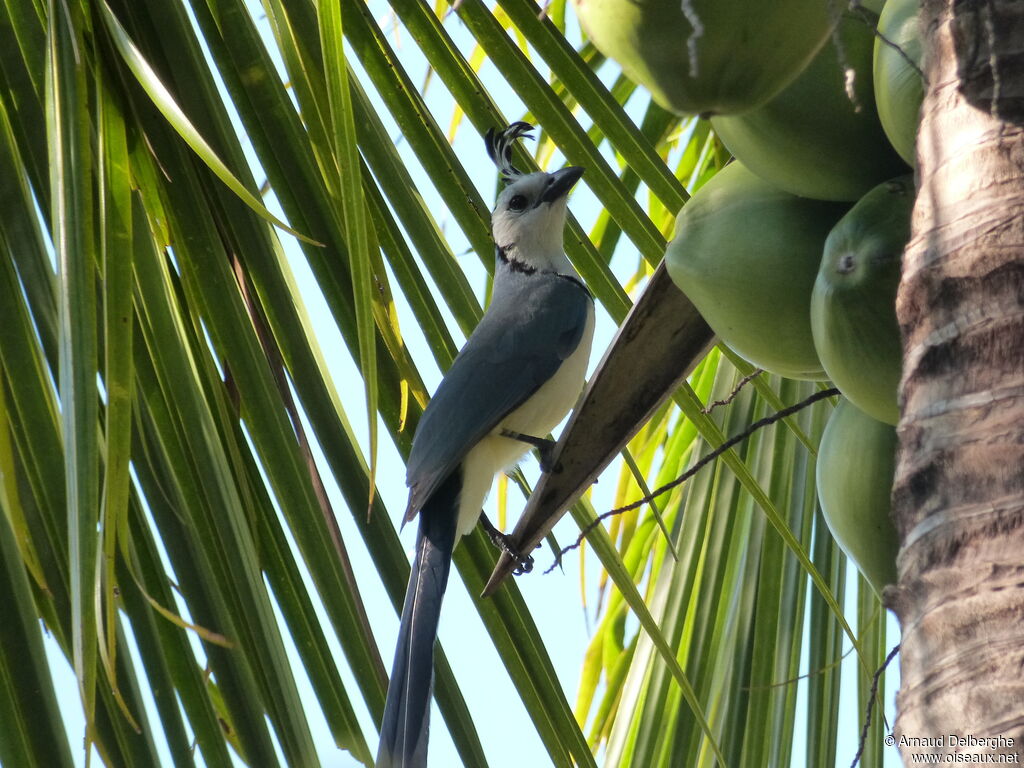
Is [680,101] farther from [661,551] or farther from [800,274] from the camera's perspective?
[661,551]

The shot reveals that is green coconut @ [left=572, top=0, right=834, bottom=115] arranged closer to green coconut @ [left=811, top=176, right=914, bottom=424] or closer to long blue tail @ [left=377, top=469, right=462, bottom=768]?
green coconut @ [left=811, top=176, right=914, bottom=424]

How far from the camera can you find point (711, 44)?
859mm

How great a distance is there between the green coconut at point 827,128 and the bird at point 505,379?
89cm

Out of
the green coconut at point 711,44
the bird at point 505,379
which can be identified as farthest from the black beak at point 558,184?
the green coconut at point 711,44

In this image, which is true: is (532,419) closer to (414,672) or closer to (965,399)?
(414,672)

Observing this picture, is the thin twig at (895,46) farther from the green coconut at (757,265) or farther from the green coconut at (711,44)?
the green coconut at (757,265)

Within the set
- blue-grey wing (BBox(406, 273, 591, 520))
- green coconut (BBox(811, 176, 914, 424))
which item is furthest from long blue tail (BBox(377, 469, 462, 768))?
green coconut (BBox(811, 176, 914, 424))

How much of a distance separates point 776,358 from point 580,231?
618mm

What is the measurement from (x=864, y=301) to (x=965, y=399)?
0.24 m

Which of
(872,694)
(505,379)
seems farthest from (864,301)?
(505,379)

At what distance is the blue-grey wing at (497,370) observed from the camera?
2.80 meters

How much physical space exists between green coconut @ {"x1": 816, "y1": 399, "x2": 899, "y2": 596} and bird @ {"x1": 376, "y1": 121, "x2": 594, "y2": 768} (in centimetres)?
91

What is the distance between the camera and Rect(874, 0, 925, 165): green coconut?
928mm

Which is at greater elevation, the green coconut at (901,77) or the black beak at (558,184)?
the black beak at (558,184)
